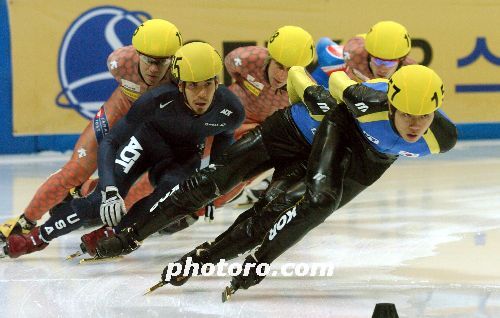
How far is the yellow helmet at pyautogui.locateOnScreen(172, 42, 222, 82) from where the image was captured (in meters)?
5.05

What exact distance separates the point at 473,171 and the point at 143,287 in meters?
4.32

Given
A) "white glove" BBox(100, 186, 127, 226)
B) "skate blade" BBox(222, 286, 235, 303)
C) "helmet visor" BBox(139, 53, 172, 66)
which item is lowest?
"skate blade" BBox(222, 286, 235, 303)

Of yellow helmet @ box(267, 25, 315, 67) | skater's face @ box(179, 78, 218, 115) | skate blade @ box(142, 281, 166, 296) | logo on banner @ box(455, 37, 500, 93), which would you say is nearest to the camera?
skate blade @ box(142, 281, 166, 296)

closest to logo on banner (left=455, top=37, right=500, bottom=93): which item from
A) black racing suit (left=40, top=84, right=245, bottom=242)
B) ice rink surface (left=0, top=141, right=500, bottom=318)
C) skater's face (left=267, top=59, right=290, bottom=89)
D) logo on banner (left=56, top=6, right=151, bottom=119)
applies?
ice rink surface (left=0, top=141, right=500, bottom=318)

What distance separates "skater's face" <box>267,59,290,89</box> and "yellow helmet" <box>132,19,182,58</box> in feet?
2.57

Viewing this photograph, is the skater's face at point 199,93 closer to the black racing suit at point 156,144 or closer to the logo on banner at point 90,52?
the black racing suit at point 156,144

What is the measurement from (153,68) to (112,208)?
40.1 inches

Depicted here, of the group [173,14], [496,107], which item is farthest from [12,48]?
[496,107]

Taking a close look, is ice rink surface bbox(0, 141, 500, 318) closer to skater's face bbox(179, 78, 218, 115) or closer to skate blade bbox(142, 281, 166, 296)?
skate blade bbox(142, 281, 166, 296)

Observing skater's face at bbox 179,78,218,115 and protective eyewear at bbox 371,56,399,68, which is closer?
skater's face at bbox 179,78,218,115

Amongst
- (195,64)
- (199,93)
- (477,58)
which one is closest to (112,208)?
(199,93)

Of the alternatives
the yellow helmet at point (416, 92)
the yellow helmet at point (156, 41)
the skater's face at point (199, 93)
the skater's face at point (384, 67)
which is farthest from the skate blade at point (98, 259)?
the skater's face at point (384, 67)

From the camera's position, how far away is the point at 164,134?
18.4 feet

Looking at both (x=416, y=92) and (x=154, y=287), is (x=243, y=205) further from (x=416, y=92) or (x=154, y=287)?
(x=416, y=92)
